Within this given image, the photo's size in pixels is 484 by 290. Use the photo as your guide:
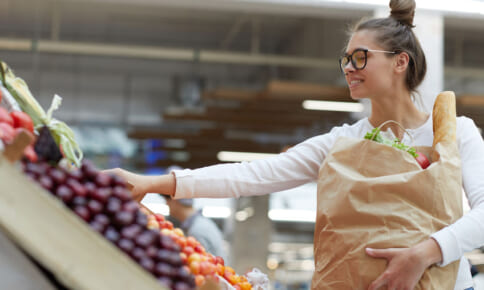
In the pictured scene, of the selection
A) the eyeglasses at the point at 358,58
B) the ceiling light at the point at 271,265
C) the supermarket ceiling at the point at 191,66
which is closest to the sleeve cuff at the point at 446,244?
the eyeglasses at the point at 358,58

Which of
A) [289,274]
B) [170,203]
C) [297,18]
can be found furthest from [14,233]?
[289,274]

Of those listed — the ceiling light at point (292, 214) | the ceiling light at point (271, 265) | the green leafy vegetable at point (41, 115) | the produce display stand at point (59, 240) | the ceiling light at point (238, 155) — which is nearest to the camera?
the produce display stand at point (59, 240)

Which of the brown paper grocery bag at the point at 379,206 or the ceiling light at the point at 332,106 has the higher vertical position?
the brown paper grocery bag at the point at 379,206

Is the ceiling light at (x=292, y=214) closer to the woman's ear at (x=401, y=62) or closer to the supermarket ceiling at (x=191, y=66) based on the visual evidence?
the supermarket ceiling at (x=191, y=66)

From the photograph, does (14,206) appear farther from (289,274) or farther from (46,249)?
(289,274)

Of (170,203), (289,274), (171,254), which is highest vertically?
(171,254)

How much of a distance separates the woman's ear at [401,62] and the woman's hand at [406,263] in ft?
1.86

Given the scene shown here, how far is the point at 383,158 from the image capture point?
1418 millimetres

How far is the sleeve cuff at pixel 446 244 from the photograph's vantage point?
136cm

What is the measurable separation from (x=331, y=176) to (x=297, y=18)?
8.54 m

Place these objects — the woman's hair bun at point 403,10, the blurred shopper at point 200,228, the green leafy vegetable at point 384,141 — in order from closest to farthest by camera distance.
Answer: the green leafy vegetable at point 384,141 < the woman's hair bun at point 403,10 < the blurred shopper at point 200,228

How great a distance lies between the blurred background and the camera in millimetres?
6192

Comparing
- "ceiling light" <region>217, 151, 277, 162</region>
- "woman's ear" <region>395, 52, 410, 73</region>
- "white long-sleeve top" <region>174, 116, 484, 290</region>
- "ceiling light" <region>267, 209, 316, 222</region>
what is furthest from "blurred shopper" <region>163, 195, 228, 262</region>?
"ceiling light" <region>267, 209, 316, 222</region>

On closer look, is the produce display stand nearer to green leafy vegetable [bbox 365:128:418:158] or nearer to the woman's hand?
the woman's hand
